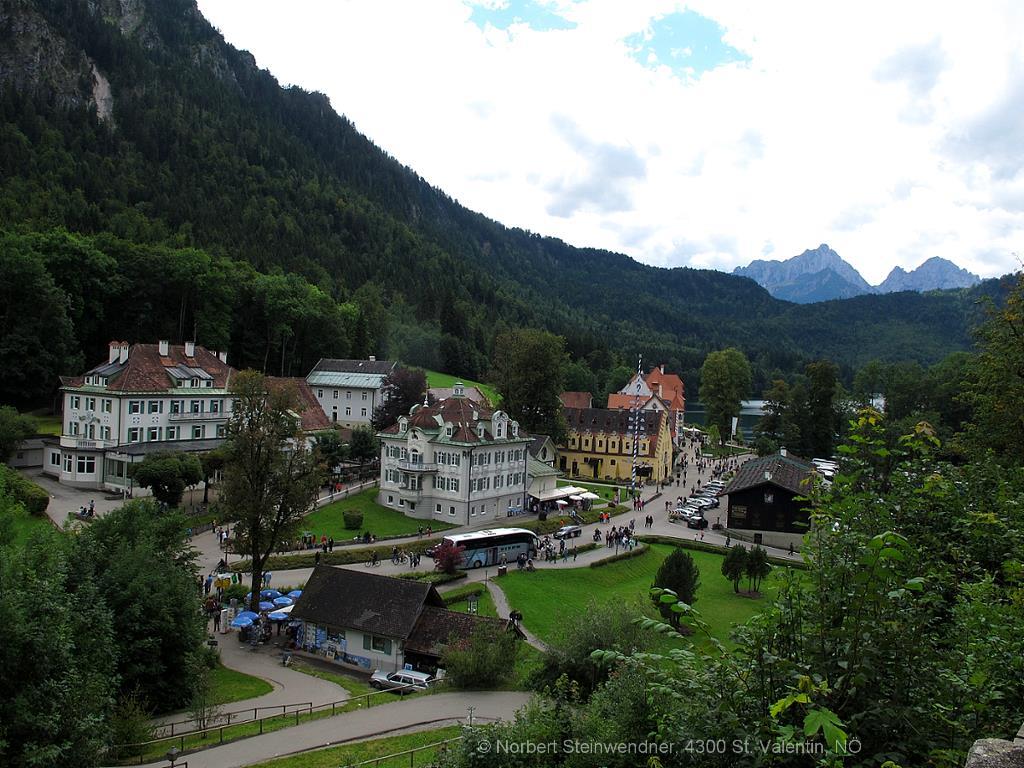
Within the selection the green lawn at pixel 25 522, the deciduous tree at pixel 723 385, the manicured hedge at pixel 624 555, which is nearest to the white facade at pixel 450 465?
the manicured hedge at pixel 624 555

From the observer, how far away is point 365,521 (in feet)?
169

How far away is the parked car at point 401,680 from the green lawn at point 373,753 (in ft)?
20.7

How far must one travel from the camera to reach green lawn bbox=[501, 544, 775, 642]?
37.3m

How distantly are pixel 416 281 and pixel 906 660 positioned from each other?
169309 millimetres

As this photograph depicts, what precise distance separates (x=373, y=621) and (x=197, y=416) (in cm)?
3758

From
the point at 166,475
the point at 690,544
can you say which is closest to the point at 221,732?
the point at 166,475

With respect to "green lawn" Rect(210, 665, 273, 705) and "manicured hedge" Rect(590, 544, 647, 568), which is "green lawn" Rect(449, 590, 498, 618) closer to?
"manicured hedge" Rect(590, 544, 647, 568)

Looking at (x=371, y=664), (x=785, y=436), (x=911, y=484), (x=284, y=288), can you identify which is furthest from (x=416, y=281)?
(x=911, y=484)

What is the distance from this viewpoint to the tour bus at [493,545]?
4334 centimetres

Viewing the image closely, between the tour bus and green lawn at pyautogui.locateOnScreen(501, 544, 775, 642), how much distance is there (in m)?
2.13

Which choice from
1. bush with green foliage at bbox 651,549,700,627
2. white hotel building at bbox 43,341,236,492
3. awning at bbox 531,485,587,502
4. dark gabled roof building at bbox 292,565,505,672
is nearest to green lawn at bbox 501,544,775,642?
bush with green foliage at bbox 651,549,700,627

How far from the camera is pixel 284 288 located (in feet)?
314

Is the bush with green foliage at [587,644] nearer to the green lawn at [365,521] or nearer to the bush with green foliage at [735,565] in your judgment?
the bush with green foliage at [735,565]

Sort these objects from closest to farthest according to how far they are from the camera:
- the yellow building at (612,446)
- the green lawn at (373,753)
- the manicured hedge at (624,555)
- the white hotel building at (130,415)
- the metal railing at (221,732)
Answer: the green lawn at (373,753) → the metal railing at (221,732) → the manicured hedge at (624,555) → the white hotel building at (130,415) → the yellow building at (612,446)
